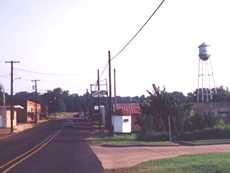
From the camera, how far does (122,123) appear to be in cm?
6800

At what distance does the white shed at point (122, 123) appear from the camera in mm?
67562

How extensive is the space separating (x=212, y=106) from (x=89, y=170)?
5173cm

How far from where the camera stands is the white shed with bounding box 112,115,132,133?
222ft

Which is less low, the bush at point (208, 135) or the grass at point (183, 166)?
the bush at point (208, 135)

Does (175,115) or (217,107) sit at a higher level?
(217,107)

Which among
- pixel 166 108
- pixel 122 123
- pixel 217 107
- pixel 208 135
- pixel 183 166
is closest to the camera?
pixel 183 166

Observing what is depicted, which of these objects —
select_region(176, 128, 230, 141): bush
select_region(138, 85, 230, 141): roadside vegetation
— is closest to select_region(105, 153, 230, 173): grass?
select_region(176, 128, 230, 141): bush

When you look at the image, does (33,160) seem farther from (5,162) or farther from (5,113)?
(5,113)

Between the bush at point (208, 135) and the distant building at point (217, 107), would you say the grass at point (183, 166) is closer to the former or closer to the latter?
the bush at point (208, 135)

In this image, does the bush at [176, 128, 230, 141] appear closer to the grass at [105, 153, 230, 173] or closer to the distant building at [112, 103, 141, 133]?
the distant building at [112, 103, 141, 133]

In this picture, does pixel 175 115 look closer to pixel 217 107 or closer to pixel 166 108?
pixel 166 108

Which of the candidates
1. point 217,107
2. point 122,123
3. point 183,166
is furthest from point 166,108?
point 183,166

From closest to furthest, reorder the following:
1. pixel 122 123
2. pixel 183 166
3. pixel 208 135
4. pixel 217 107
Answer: pixel 183 166
pixel 208 135
pixel 122 123
pixel 217 107

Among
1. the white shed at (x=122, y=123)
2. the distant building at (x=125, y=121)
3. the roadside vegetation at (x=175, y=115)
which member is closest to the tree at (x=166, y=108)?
the roadside vegetation at (x=175, y=115)
